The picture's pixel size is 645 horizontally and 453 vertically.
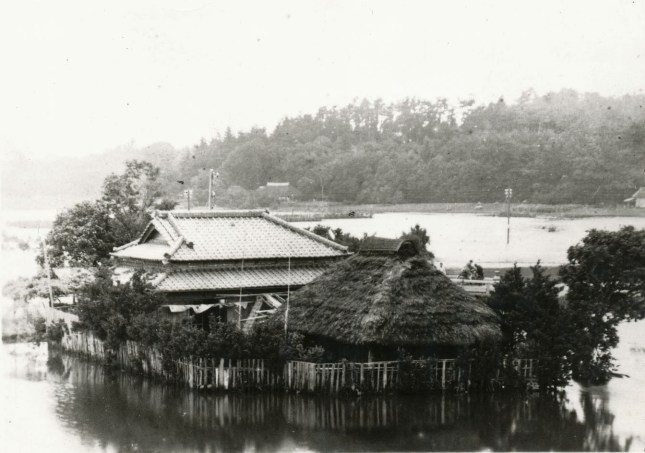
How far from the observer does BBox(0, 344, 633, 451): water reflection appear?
1257 cm

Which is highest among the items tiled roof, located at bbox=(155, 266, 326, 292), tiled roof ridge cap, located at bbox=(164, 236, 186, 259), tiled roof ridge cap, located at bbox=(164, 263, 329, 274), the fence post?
tiled roof ridge cap, located at bbox=(164, 236, 186, 259)

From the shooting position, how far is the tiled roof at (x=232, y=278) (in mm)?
19953

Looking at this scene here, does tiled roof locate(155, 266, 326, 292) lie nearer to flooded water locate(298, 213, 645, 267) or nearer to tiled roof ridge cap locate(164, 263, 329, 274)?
tiled roof ridge cap locate(164, 263, 329, 274)

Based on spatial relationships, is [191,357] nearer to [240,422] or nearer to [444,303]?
[240,422]

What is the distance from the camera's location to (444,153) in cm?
2819

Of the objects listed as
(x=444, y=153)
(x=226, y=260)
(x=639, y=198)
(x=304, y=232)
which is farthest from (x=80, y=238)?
(x=639, y=198)

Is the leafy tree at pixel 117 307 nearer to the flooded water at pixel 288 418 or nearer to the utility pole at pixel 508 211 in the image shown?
the flooded water at pixel 288 418

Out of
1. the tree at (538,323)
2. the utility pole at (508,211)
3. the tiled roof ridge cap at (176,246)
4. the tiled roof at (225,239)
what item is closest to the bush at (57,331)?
the tiled roof at (225,239)

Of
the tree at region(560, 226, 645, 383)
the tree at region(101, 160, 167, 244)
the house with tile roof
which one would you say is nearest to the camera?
the tree at region(560, 226, 645, 383)

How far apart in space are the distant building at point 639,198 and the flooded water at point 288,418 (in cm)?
511

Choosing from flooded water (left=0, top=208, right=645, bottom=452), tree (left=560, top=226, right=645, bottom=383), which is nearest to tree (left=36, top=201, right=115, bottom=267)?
flooded water (left=0, top=208, right=645, bottom=452)

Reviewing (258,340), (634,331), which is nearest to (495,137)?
(634,331)

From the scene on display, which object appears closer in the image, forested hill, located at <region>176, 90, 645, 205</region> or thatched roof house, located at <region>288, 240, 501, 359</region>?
thatched roof house, located at <region>288, 240, 501, 359</region>

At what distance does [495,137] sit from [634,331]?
8212mm
